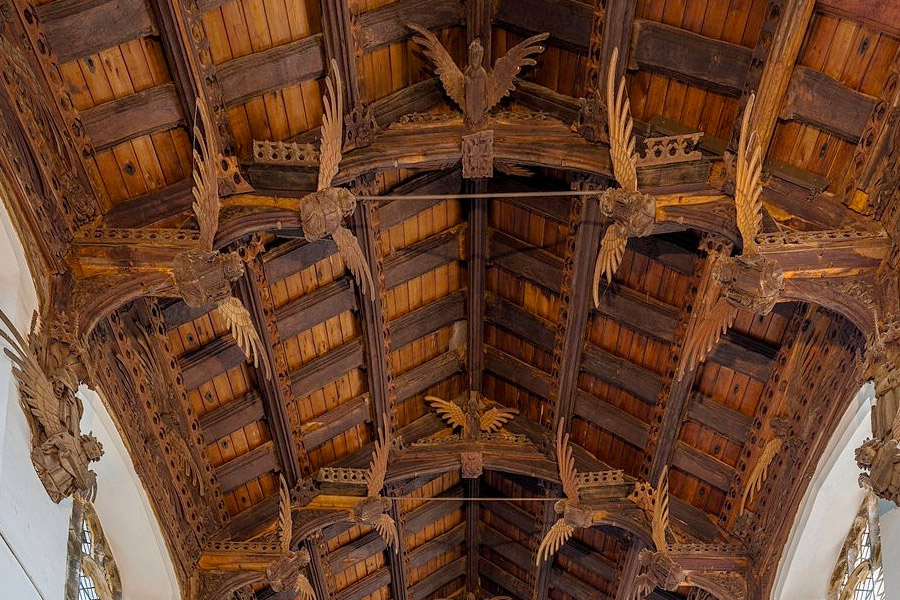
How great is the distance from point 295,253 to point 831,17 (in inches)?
223

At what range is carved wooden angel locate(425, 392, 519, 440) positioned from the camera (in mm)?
14227

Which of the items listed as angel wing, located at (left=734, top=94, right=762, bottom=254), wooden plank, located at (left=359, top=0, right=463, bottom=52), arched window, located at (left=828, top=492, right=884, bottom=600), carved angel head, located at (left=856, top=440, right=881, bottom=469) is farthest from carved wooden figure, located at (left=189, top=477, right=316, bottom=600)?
carved angel head, located at (left=856, top=440, right=881, bottom=469)

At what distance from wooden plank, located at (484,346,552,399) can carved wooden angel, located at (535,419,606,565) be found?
1.71 feet

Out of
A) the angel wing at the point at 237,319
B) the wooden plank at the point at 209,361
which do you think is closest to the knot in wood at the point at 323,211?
the angel wing at the point at 237,319

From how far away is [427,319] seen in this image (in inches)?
530

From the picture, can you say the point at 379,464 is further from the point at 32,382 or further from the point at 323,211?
the point at 32,382

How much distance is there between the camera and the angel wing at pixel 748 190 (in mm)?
9422

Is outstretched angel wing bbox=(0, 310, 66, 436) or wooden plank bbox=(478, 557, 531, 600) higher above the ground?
wooden plank bbox=(478, 557, 531, 600)

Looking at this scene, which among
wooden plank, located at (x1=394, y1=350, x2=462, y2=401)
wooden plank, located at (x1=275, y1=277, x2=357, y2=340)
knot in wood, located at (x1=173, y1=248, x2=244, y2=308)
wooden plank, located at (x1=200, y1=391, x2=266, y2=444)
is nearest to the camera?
knot in wood, located at (x1=173, y1=248, x2=244, y2=308)

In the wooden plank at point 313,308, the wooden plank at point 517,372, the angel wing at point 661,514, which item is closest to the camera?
the wooden plank at point 313,308

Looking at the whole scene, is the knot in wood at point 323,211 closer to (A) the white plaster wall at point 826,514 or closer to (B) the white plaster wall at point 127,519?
(B) the white plaster wall at point 127,519

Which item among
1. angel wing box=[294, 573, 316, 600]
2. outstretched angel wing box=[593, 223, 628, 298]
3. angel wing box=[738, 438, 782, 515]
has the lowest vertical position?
angel wing box=[738, 438, 782, 515]

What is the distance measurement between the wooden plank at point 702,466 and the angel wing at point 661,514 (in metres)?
0.23

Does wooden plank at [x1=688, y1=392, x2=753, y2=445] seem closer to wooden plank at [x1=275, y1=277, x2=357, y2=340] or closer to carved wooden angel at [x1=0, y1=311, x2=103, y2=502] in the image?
wooden plank at [x1=275, y1=277, x2=357, y2=340]
